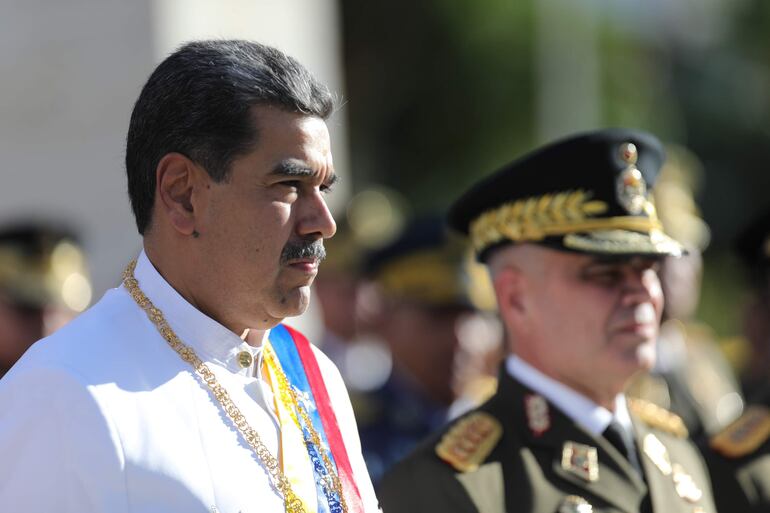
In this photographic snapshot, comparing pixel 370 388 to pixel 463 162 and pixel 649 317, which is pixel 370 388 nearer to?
pixel 649 317

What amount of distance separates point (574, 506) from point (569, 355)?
17.1 inches

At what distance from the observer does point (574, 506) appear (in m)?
4.18

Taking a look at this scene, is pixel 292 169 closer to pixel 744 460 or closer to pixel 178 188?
pixel 178 188

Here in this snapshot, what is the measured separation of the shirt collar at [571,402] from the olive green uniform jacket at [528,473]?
0.08ft

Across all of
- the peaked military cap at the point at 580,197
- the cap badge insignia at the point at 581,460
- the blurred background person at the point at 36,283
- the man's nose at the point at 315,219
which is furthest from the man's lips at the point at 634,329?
the blurred background person at the point at 36,283

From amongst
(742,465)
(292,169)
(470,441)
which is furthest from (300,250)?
(742,465)

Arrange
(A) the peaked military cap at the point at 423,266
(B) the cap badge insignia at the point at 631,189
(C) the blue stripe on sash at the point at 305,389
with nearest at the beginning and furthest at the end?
(C) the blue stripe on sash at the point at 305,389
(B) the cap badge insignia at the point at 631,189
(A) the peaked military cap at the point at 423,266

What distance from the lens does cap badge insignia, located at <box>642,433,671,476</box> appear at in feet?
14.5

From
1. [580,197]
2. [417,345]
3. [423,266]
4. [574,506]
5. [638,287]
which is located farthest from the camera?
[423,266]

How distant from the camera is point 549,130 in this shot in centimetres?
2095

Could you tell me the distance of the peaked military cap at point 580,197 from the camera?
14.5ft

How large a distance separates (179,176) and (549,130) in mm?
18114

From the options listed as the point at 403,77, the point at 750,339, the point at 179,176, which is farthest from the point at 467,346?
the point at 403,77

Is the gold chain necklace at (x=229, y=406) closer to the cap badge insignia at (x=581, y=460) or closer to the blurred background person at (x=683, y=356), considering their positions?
the cap badge insignia at (x=581, y=460)
